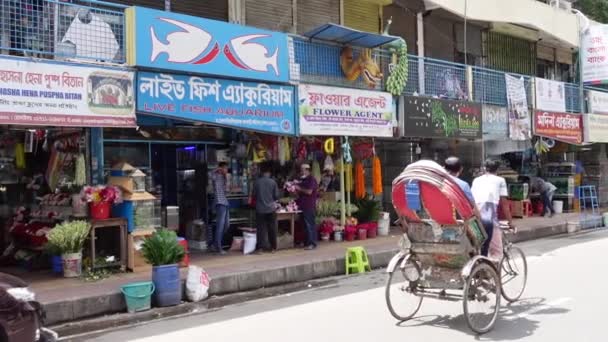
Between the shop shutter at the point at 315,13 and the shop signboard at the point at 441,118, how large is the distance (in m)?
2.85

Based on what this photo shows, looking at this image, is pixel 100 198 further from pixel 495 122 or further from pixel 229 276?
pixel 495 122

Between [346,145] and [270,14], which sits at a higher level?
[270,14]

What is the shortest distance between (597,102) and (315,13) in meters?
13.4

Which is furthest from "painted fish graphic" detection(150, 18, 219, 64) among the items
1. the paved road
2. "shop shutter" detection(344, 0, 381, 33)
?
"shop shutter" detection(344, 0, 381, 33)

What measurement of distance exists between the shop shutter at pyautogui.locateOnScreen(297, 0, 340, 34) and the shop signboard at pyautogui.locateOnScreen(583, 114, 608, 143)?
11.3m

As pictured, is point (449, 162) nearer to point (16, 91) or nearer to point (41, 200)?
point (16, 91)


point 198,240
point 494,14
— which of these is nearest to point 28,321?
point 198,240

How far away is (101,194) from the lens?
9.82 meters

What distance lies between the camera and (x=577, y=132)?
70.4ft

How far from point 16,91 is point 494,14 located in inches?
561

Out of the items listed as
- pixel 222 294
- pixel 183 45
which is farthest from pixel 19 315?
pixel 183 45

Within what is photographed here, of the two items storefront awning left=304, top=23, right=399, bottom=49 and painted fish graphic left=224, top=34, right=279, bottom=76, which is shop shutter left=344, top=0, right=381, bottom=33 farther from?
painted fish graphic left=224, top=34, right=279, bottom=76

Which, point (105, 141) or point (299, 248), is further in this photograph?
point (299, 248)

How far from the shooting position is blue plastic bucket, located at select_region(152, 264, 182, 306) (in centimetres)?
863
